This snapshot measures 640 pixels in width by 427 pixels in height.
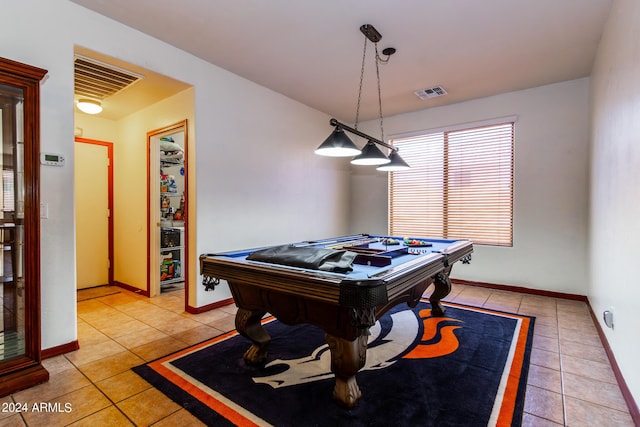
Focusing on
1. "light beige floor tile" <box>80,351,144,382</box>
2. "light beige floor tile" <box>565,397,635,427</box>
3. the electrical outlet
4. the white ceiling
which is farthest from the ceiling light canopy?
the electrical outlet

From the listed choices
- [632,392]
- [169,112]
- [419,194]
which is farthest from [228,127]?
[632,392]

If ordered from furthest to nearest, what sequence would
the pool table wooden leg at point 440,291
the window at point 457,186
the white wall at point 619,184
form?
the window at point 457,186 → the pool table wooden leg at point 440,291 → the white wall at point 619,184

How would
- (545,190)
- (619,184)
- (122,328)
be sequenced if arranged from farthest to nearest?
(545,190), (122,328), (619,184)

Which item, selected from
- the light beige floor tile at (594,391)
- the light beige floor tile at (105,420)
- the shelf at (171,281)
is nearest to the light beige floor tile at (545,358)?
the light beige floor tile at (594,391)

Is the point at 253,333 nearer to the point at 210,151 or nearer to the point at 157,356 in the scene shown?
the point at 157,356

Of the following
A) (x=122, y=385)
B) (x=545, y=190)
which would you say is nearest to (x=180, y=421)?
(x=122, y=385)

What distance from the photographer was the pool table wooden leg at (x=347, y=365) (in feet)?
5.82

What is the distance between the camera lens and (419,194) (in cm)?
525

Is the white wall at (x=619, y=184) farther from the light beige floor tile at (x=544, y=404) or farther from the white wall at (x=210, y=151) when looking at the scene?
the white wall at (x=210, y=151)

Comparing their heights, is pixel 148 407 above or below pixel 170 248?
below

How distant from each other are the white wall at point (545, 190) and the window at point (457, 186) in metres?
0.16

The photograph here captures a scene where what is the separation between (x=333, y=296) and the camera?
62.8 inches

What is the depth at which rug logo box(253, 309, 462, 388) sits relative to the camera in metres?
2.17

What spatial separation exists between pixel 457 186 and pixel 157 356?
447 cm
